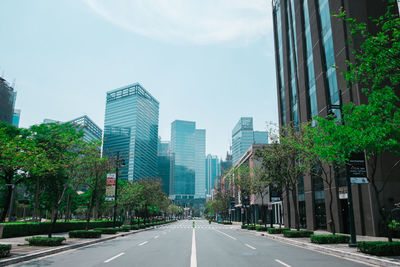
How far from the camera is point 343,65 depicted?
28.3 m

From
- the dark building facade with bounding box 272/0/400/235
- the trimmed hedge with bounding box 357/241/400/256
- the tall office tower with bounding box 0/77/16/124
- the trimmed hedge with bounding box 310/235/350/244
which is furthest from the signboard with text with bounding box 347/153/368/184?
the tall office tower with bounding box 0/77/16/124

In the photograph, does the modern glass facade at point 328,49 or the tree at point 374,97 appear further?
the modern glass facade at point 328,49

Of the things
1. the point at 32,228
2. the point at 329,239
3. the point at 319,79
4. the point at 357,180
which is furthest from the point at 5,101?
the point at 357,180

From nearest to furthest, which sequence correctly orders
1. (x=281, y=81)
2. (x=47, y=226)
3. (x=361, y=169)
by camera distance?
(x=361, y=169)
(x=47, y=226)
(x=281, y=81)

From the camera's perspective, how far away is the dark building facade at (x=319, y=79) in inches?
1011

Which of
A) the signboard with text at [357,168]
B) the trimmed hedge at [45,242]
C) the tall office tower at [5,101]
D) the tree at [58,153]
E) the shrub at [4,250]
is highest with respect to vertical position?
the tall office tower at [5,101]

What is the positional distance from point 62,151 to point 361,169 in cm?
2003

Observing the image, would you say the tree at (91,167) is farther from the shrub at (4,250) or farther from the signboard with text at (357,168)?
the signboard with text at (357,168)

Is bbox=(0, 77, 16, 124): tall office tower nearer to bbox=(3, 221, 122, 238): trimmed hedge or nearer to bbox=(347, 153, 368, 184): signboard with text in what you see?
bbox=(3, 221, 122, 238): trimmed hedge

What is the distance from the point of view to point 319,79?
34344mm

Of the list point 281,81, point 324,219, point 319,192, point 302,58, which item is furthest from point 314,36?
point 324,219

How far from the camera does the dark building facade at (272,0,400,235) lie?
2567 centimetres

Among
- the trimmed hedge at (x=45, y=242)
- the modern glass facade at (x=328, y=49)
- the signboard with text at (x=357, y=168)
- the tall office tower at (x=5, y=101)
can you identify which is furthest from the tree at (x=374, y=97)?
the tall office tower at (x=5, y=101)

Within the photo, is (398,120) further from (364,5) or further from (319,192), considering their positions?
(319,192)
